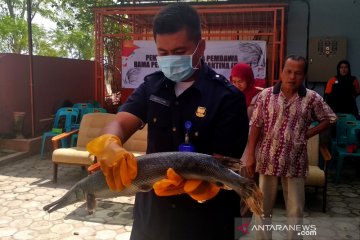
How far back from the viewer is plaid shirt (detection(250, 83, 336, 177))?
3371 millimetres

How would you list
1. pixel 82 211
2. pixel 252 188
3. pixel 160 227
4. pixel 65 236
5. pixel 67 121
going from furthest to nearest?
1. pixel 67 121
2. pixel 82 211
3. pixel 65 236
4. pixel 160 227
5. pixel 252 188

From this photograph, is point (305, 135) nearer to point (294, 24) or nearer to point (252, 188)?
point (252, 188)

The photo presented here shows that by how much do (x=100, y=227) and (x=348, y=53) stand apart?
6.73 meters

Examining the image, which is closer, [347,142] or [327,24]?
[347,142]

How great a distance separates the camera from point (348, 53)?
27.5ft

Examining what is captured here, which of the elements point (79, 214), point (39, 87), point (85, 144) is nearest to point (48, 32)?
point (39, 87)

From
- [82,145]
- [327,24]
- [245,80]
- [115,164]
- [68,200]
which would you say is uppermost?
[327,24]

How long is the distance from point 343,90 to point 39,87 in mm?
6963

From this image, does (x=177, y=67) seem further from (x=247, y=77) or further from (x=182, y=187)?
(x=247, y=77)

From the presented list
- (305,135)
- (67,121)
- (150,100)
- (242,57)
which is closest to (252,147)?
(305,135)

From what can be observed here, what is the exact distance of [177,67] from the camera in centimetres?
189

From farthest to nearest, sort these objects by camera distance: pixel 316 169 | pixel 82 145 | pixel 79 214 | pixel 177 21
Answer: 1. pixel 82 145
2. pixel 316 169
3. pixel 79 214
4. pixel 177 21

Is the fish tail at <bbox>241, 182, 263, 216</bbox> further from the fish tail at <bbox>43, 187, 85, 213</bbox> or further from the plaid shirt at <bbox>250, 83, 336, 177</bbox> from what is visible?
the plaid shirt at <bbox>250, 83, 336, 177</bbox>

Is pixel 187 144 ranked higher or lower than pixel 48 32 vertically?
lower
